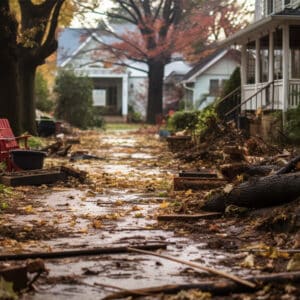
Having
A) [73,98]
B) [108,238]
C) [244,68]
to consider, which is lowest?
[108,238]

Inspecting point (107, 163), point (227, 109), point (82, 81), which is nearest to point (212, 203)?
point (107, 163)

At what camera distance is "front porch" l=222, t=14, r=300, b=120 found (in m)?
22.2

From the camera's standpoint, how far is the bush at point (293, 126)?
17.7 m

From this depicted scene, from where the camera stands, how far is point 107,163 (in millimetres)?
17984

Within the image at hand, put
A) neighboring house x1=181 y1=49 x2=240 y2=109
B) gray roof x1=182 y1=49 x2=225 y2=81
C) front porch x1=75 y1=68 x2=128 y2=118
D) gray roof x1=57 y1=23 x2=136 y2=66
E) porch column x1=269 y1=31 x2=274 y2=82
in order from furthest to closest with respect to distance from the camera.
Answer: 1. front porch x1=75 y1=68 x2=128 y2=118
2. gray roof x1=57 y1=23 x2=136 y2=66
3. gray roof x1=182 y1=49 x2=225 y2=81
4. neighboring house x1=181 y1=49 x2=240 y2=109
5. porch column x1=269 y1=31 x2=274 y2=82

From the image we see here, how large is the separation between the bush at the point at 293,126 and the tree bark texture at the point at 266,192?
30.7ft

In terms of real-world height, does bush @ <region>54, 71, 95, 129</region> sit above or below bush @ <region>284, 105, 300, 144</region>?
above

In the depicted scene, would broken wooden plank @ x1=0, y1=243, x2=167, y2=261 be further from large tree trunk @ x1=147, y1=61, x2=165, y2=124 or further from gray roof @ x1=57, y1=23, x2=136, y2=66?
gray roof @ x1=57, y1=23, x2=136, y2=66

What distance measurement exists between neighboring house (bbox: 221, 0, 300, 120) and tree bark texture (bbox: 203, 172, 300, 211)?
44.8 ft

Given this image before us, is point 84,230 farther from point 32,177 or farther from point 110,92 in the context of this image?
point 110,92

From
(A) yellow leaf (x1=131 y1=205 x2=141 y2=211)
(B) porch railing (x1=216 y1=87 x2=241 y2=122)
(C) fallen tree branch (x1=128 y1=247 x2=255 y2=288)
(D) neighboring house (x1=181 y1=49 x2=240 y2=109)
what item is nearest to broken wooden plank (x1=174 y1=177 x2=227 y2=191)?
(A) yellow leaf (x1=131 y1=205 x2=141 y2=211)

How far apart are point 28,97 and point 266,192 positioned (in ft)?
68.2

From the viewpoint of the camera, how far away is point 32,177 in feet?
40.5

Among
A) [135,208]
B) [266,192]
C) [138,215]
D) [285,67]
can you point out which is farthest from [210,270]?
[285,67]
